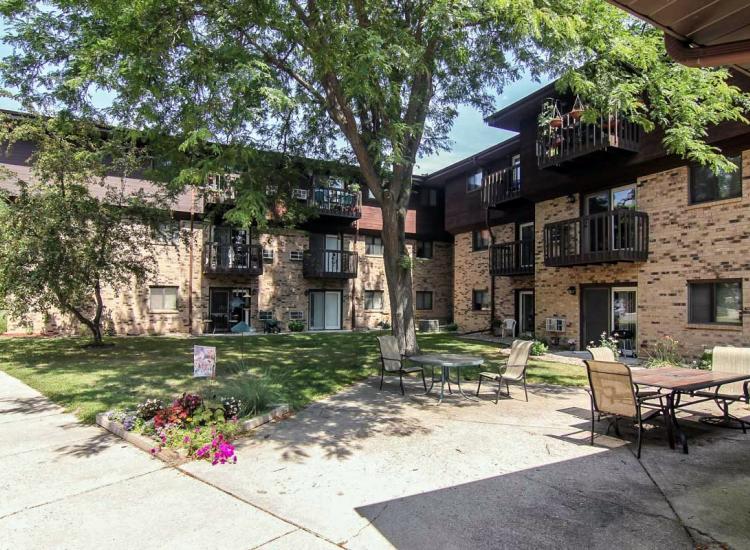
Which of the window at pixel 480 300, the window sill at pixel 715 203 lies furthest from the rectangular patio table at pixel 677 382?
the window at pixel 480 300

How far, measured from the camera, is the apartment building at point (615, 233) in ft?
37.5

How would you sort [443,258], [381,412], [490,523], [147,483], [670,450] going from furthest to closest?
[443,258]
[381,412]
[670,450]
[147,483]
[490,523]

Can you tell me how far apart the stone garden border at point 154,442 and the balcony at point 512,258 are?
1327 centimetres

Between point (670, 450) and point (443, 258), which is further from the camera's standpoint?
point (443, 258)

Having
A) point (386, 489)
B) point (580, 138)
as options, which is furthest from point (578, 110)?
point (386, 489)

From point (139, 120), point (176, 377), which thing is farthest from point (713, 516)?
point (139, 120)

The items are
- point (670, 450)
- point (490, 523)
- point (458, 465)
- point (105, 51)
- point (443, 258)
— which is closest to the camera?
point (490, 523)

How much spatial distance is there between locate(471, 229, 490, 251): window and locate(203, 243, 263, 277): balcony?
9.84m

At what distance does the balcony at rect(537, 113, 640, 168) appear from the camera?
12.8 metres

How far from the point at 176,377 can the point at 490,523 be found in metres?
8.11

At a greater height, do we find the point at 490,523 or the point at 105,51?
the point at 105,51

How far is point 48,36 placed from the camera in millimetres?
9297

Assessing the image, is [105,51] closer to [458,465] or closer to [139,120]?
[139,120]

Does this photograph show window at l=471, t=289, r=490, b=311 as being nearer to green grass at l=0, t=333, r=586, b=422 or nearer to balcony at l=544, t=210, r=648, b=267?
green grass at l=0, t=333, r=586, b=422
